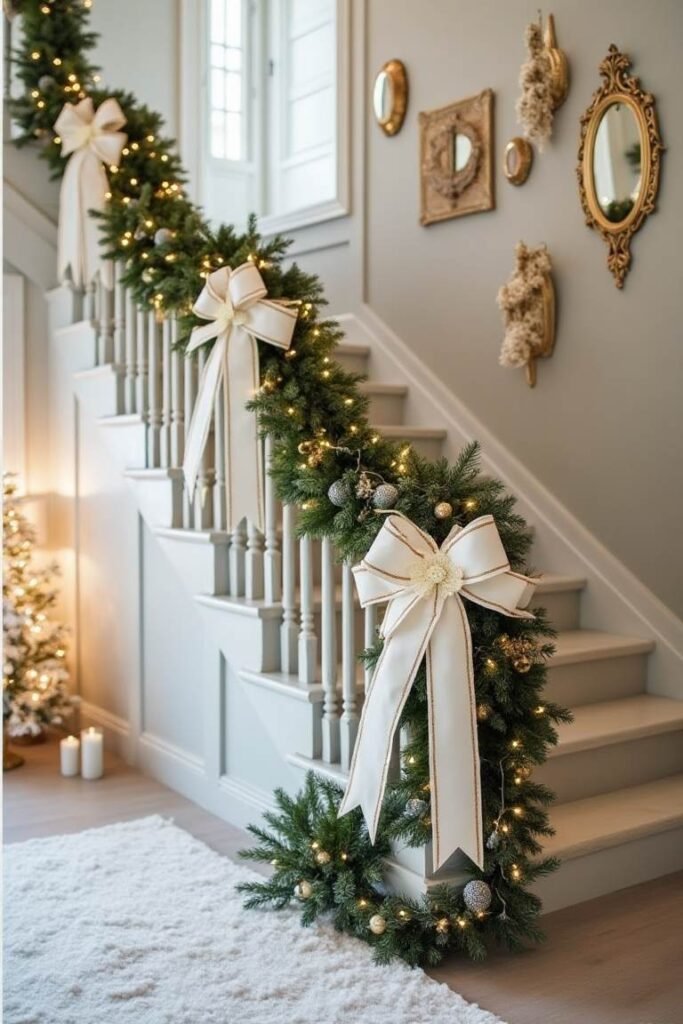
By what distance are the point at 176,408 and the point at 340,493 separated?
1.19 meters

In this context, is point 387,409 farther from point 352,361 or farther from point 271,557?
point 271,557

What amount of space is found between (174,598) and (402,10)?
266cm

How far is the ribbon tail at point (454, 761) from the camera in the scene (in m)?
2.23

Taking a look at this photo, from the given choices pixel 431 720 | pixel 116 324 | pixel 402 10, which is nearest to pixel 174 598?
pixel 116 324

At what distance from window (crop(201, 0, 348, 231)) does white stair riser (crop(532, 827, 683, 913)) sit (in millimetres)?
3757

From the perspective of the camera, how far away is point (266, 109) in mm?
5719

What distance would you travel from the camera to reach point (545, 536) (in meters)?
3.79

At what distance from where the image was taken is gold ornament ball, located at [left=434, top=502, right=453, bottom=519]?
234 cm

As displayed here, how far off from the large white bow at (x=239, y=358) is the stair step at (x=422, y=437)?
1100mm

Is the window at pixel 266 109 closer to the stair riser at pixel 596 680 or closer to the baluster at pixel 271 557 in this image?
the baluster at pixel 271 557

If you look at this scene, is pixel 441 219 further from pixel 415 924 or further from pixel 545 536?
pixel 415 924

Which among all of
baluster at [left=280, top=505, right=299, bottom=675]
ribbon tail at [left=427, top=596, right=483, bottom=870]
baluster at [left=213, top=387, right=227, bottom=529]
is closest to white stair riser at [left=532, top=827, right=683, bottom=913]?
ribbon tail at [left=427, top=596, right=483, bottom=870]

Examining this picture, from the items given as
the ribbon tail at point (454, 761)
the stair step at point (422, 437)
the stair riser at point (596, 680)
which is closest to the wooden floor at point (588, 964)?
the ribbon tail at point (454, 761)

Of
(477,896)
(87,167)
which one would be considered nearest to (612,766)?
(477,896)
